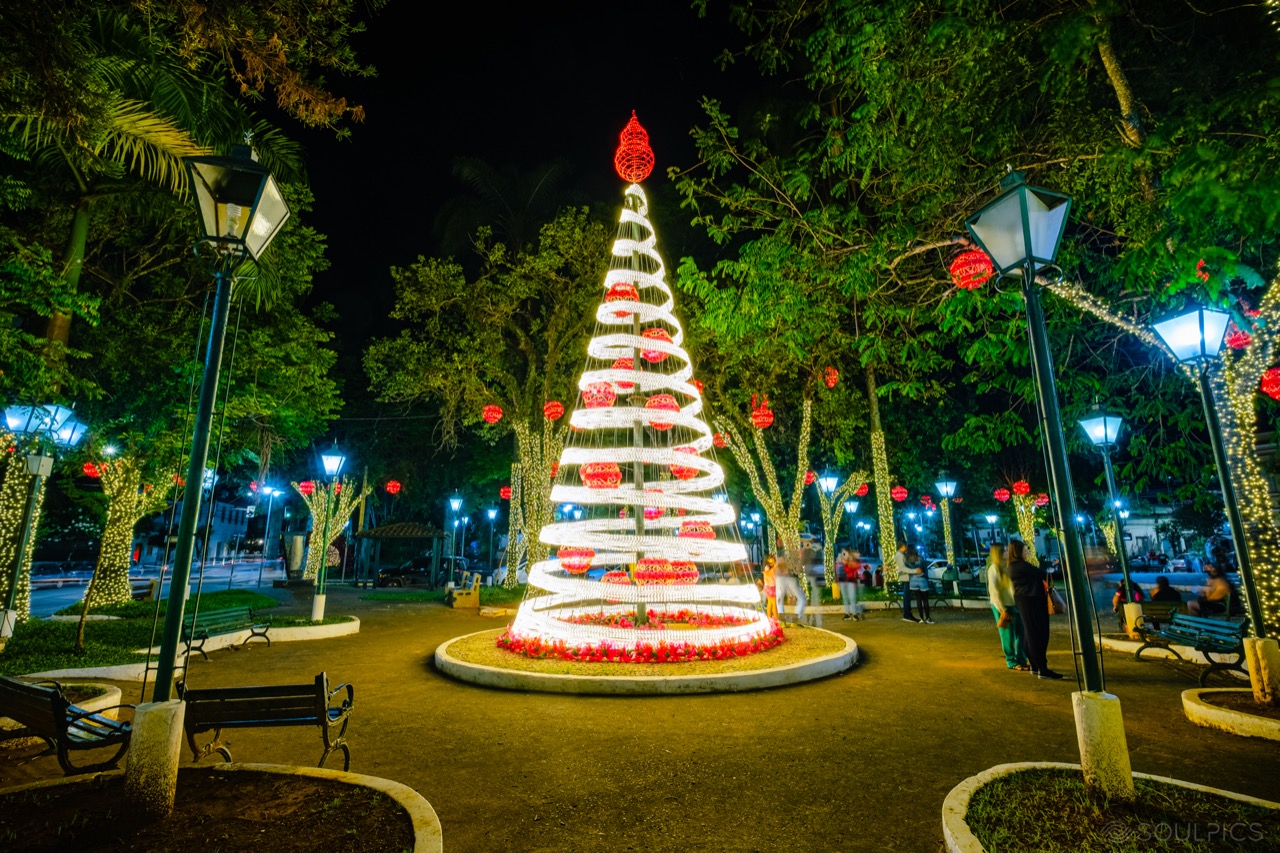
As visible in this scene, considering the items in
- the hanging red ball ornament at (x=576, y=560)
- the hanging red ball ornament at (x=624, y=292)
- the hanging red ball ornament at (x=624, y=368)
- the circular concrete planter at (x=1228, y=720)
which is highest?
the hanging red ball ornament at (x=624, y=292)

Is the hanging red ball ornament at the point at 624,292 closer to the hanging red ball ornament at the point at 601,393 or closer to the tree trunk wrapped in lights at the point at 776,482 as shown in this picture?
the hanging red ball ornament at the point at 601,393

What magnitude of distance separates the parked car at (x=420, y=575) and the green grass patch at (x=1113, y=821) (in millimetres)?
29847

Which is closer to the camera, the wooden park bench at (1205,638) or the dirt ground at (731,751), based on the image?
the dirt ground at (731,751)

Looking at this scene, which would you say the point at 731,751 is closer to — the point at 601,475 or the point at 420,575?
the point at 601,475

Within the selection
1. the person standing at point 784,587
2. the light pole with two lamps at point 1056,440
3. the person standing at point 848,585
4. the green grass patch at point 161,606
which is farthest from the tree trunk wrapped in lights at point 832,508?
the green grass patch at point 161,606

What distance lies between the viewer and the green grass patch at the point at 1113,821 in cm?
371

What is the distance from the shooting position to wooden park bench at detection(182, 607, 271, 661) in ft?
36.6

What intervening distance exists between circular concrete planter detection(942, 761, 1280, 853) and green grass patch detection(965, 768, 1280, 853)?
5 centimetres

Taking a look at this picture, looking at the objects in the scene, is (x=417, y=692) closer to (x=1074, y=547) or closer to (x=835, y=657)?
(x=835, y=657)

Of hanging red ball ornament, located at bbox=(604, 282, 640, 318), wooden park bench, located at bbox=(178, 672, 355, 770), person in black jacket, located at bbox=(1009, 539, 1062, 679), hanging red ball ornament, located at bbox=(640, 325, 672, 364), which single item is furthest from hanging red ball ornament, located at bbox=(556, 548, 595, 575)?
person in black jacket, located at bbox=(1009, 539, 1062, 679)

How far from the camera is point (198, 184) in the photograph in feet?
15.8

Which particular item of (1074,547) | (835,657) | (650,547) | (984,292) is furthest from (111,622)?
(984,292)

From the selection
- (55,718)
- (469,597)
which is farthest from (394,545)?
(55,718)

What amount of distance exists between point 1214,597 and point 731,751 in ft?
41.8
